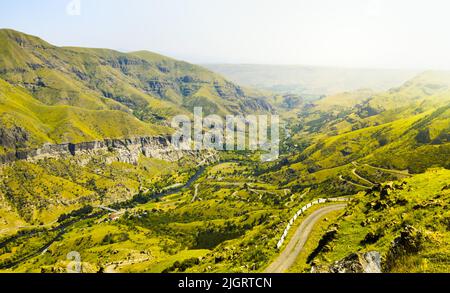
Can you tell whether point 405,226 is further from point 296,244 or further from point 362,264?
point 296,244

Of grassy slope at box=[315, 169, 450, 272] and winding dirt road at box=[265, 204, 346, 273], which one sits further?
winding dirt road at box=[265, 204, 346, 273]

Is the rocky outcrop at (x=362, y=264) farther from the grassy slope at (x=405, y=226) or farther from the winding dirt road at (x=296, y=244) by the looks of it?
the winding dirt road at (x=296, y=244)

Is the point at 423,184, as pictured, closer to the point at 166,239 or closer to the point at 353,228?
the point at 353,228

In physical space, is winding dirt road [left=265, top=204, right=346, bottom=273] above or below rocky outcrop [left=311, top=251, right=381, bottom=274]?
below

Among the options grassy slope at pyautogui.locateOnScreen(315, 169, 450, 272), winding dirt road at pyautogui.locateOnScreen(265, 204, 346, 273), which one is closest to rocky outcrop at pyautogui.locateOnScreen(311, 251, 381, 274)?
grassy slope at pyautogui.locateOnScreen(315, 169, 450, 272)

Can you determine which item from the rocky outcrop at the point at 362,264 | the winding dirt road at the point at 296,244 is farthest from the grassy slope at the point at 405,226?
the winding dirt road at the point at 296,244

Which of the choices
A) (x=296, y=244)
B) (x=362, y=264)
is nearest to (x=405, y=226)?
(x=362, y=264)

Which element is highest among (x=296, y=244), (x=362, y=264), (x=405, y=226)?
(x=362, y=264)

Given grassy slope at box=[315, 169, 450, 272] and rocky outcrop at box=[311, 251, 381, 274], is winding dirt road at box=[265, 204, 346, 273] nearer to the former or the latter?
grassy slope at box=[315, 169, 450, 272]

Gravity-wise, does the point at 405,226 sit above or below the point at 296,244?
above
